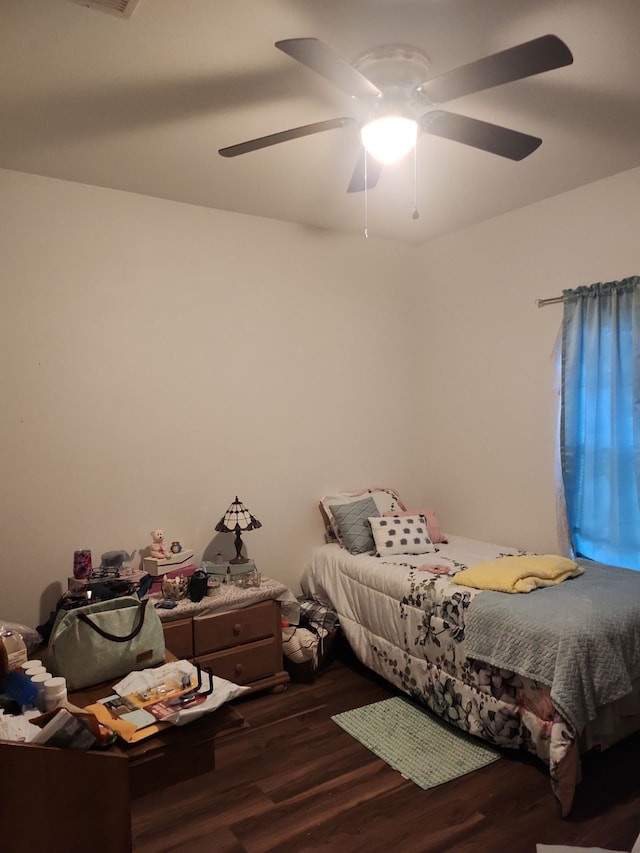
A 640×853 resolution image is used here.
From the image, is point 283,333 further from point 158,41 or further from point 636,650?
point 636,650

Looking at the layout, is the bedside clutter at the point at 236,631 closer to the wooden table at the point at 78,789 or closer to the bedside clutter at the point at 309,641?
the bedside clutter at the point at 309,641

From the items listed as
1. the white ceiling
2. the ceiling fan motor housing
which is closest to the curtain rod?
the white ceiling

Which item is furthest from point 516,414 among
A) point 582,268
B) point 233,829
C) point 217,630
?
point 233,829

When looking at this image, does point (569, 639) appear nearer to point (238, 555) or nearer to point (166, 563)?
point (238, 555)

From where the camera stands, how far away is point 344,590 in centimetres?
348

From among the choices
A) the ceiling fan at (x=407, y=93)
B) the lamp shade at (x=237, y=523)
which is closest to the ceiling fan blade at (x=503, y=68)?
the ceiling fan at (x=407, y=93)

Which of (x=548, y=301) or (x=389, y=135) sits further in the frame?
(x=548, y=301)

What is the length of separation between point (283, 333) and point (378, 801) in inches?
98.9

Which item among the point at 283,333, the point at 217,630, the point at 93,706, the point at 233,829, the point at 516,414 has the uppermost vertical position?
the point at 283,333

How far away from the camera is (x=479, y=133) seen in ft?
6.69

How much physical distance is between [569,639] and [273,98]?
89.3 inches

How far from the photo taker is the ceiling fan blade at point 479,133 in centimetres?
196

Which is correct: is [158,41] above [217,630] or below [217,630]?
above

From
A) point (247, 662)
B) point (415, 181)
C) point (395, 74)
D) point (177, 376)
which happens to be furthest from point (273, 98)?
point (247, 662)
